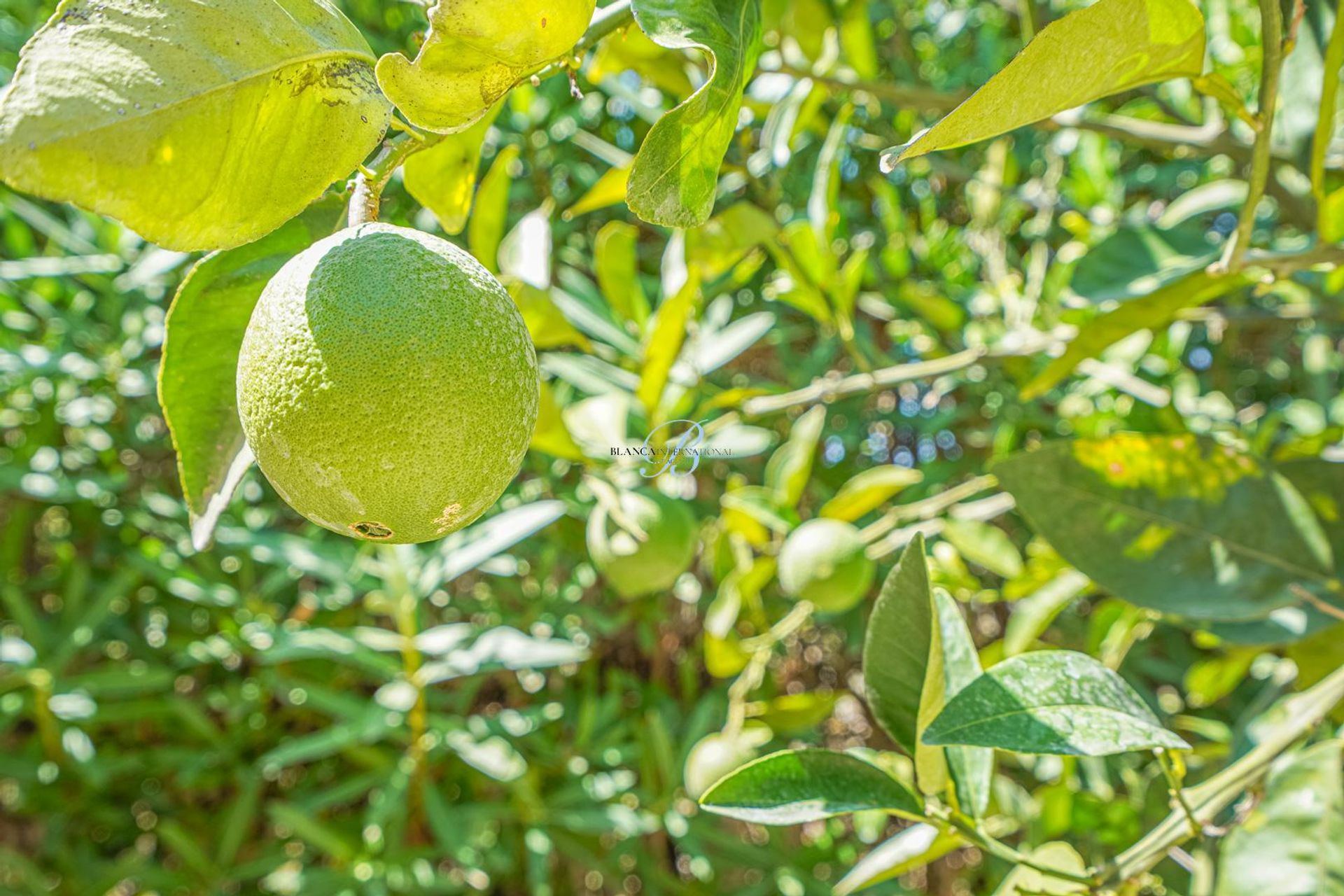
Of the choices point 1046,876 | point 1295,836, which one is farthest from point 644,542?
point 1295,836

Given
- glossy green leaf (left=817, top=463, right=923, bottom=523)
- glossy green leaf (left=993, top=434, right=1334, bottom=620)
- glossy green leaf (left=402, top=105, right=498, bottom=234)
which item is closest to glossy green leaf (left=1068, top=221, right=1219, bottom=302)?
glossy green leaf (left=993, top=434, right=1334, bottom=620)

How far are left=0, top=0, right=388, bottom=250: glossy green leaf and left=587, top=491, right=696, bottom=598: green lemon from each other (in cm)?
57

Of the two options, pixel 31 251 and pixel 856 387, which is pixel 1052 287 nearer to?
pixel 856 387

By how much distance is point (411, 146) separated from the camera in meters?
0.47

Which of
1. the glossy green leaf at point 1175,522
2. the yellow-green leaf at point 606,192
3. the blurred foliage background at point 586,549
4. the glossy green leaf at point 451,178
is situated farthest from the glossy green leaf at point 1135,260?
the glossy green leaf at point 451,178

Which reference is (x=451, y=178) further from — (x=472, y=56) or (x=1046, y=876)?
(x=1046, y=876)

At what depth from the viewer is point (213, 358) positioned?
0.51 meters

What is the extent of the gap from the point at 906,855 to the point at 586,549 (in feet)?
2.62

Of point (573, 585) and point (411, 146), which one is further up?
point (411, 146)

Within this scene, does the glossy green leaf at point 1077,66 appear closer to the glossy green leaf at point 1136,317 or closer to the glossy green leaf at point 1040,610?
the glossy green leaf at point 1136,317

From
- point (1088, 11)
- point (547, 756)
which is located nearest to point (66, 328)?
point (547, 756)

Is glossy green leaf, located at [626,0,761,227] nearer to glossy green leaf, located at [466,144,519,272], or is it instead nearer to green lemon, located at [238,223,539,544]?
green lemon, located at [238,223,539,544]

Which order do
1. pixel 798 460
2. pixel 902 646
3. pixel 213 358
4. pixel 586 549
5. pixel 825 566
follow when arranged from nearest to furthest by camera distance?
pixel 213 358 < pixel 902 646 < pixel 825 566 < pixel 798 460 < pixel 586 549

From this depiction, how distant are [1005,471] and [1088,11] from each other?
437 mm
